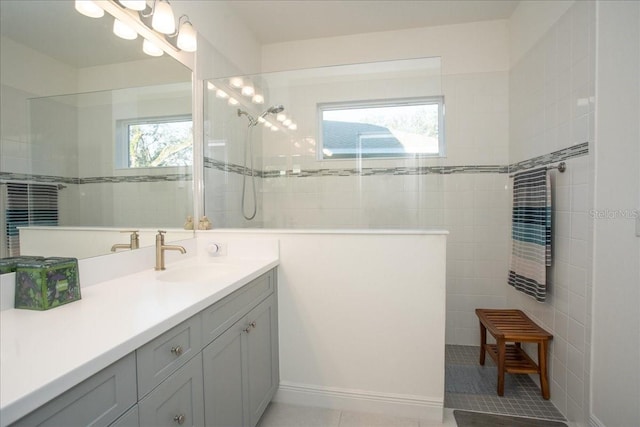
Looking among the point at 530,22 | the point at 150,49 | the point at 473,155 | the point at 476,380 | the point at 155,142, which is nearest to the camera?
the point at 150,49

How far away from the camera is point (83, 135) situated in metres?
1.34

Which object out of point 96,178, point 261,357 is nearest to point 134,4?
point 96,178

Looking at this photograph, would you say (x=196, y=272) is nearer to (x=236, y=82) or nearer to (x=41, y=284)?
(x=41, y=284)

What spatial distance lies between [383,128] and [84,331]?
79.7 inches

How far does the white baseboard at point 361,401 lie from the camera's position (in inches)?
70.7

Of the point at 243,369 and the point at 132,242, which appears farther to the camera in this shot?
the point at 132,242

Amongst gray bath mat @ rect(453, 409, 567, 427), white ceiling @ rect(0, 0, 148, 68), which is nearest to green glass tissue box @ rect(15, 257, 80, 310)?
white ceiling @ rect(0, 0, 148, 68)

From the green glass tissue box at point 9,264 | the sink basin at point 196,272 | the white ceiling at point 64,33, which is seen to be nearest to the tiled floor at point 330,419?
the sink basin at point 196,272

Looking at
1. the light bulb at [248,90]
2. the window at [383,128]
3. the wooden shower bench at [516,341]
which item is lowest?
the wooden shower bench at [516,341]

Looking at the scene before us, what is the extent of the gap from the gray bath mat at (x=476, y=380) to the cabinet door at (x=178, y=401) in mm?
1720

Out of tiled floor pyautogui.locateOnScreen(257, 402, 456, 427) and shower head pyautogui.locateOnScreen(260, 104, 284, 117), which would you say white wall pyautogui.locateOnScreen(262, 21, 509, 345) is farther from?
shower head pyautogui.locateOnScreen(260, 104, 284, 117)

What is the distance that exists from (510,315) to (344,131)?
1.86 metres

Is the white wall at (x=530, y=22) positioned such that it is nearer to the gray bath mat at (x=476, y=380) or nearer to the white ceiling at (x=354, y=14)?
the white ceiling at (x=354, y=14)

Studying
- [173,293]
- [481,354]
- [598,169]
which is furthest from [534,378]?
[173,293]
